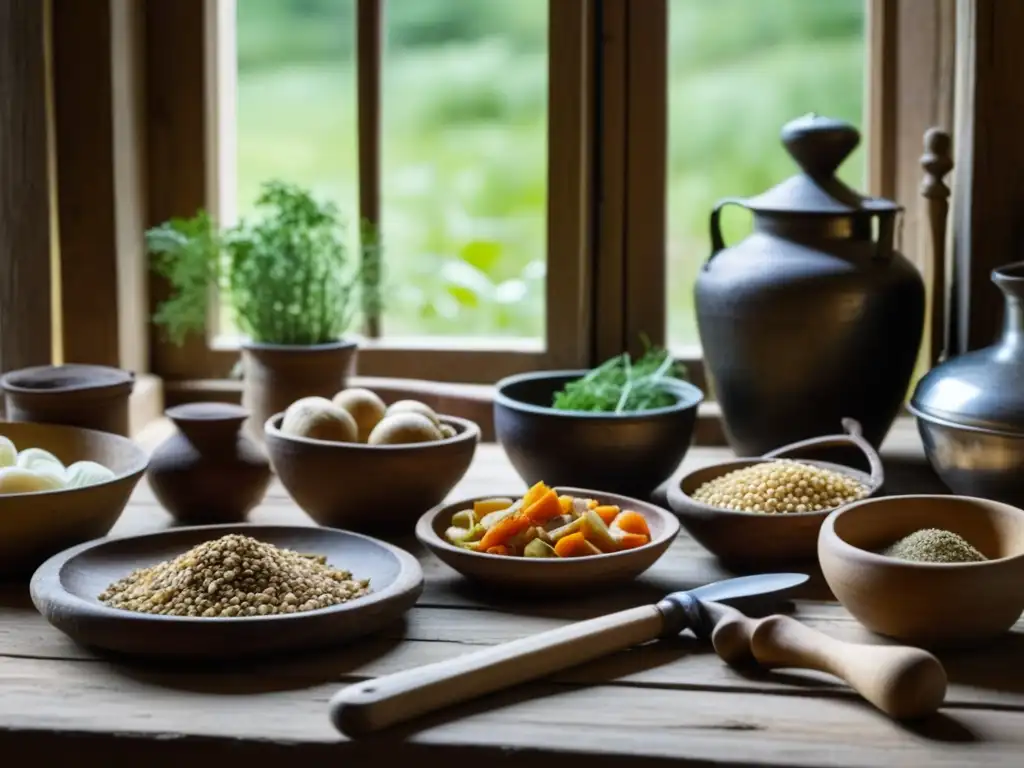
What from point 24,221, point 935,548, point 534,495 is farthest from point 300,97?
point 935,548

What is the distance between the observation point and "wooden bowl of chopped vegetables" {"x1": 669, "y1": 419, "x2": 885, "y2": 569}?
124cm

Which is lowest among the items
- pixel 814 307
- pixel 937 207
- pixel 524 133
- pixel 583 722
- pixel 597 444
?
pixel 583 722

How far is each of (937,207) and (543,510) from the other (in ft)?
2.37

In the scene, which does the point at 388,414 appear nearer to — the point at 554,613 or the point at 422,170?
the point at 554,613

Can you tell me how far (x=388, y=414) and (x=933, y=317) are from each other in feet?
2.26

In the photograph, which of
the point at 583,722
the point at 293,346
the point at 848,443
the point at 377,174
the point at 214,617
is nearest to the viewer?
the point at 583,722

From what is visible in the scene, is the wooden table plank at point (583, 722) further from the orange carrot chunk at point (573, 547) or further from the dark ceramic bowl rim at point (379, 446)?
the dark ceramic bowl rim at point (379, 446)

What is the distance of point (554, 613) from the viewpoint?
117cm

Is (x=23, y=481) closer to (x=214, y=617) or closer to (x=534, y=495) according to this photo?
(x=214, y=617)

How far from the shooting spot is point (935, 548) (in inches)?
43.3

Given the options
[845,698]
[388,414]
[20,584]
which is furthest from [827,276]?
[20,584]

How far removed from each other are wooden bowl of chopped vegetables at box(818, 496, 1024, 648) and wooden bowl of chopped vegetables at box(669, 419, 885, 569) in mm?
83

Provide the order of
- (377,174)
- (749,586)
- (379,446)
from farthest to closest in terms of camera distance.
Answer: (377,174)
(379,446)
(749,586)

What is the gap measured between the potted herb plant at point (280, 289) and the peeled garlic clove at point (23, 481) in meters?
0.42
